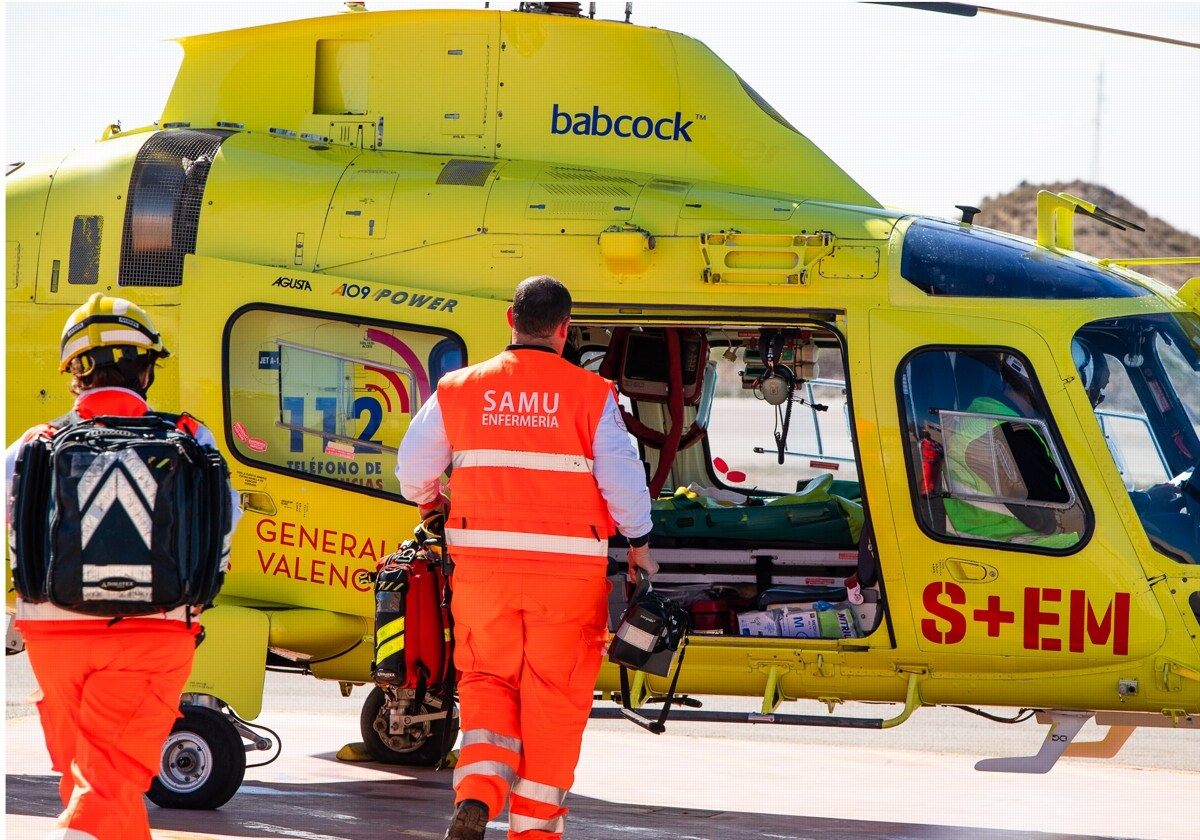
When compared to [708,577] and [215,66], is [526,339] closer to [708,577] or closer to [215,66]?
[708,577]

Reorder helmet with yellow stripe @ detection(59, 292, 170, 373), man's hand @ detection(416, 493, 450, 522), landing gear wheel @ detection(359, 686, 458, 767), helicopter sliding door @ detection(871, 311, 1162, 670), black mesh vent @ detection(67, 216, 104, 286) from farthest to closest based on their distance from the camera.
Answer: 1. landing gear wheel @ detection(359, 686, 458, 767)
2. black mesh vent @ detection(67, 216, 104, 286)
3. helicopter sliding door @ detection(871, 311, 1162, 670)
4. man's hand @ detection(416, 493, 450, 522)
5. helmet with yellow stripe @ detection(59, 292, 170, 373)

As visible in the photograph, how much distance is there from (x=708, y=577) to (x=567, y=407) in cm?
253

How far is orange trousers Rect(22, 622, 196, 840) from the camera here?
3781mm

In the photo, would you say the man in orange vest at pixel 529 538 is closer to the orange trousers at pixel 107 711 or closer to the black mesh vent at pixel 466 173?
the orange trousers at pixel 107 711

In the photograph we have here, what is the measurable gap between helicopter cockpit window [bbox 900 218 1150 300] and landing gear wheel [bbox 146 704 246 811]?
3486mm

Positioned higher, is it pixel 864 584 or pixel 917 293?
pixel 917 293

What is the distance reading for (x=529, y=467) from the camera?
4645 mm

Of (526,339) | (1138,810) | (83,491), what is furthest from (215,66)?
(1138,810)

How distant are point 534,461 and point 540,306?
523 mm

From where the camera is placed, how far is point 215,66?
721 centimetres

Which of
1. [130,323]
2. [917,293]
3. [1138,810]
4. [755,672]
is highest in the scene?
[917,293]

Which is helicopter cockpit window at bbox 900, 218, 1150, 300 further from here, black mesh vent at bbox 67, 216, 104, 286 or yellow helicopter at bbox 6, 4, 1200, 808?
black mesh vent at bbox 67, 216, 104, 286

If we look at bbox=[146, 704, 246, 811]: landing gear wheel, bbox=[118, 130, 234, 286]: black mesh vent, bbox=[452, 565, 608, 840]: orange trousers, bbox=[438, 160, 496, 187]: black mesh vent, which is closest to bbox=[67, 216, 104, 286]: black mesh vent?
bbox=[118, 130, 234, 286]: black mesh vent

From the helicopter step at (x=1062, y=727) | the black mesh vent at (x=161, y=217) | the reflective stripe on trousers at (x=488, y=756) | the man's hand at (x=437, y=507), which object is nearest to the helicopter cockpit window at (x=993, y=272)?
the helicopter step at (x=1062, y=727)
